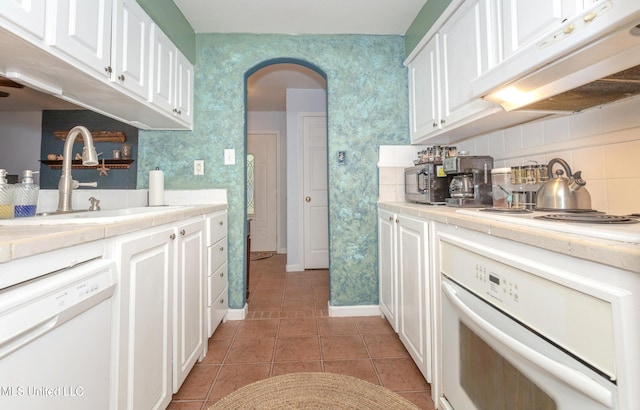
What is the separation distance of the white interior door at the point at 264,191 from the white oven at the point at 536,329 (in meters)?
4.29

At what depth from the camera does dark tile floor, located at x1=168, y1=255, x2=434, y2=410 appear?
1517 millimetres

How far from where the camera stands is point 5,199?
1.09 metres

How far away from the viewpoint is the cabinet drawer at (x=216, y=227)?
1.89 meters

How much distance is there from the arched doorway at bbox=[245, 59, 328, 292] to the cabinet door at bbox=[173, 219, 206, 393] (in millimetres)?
1470

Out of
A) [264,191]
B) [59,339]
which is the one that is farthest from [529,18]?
[264,191]

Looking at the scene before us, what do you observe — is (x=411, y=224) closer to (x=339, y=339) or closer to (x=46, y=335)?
(x=339, y=339)

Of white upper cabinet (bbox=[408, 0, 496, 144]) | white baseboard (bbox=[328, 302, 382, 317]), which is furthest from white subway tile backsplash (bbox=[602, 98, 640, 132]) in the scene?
white baseboard (bbox=[328, 302, 382, 317])

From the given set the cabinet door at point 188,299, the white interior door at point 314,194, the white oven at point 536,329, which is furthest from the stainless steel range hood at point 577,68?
the white interior door at point 314,194

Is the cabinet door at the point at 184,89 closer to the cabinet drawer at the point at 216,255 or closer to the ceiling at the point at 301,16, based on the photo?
the ceiling at the point at 301,16

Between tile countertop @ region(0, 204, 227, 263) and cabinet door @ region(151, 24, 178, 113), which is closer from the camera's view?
tile countertop @ region(0, 204, 227, 263)

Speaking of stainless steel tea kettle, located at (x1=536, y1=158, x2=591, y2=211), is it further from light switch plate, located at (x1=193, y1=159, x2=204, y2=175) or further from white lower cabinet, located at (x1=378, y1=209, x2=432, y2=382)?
light switch plate, located at (x1=193, y1=159, x2=204, y2=175)

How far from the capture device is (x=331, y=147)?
2453 mm

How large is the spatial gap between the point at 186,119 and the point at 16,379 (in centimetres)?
201

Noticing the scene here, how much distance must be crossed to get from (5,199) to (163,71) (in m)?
→ 1.21
